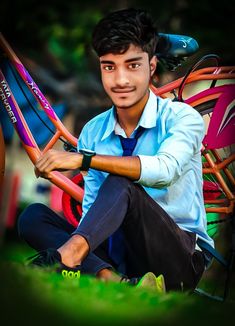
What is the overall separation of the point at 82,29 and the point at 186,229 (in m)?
1.54

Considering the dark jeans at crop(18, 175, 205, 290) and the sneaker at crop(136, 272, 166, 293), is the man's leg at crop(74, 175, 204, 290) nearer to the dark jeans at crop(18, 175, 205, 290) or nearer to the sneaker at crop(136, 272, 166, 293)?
the dark jeans at crop(18, 175, 205, 290)

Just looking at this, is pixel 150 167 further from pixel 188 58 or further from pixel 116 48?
pixel 188 58

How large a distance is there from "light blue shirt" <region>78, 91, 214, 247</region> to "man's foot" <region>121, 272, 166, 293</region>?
301 millimetres

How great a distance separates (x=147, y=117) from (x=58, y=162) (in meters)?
0.53

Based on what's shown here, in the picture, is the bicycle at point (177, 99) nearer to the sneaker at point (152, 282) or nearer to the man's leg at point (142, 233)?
the man's leg at point (142, 233)

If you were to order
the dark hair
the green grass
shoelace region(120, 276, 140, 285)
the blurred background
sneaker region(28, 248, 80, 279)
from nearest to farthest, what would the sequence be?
1. the green grass
2. sneaker region(28, 248, 80, 279)
3. shoelace region(120, 276, 140, 285)
4. the dark hair
5. the blurred background

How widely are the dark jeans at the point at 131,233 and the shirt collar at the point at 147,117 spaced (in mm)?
331

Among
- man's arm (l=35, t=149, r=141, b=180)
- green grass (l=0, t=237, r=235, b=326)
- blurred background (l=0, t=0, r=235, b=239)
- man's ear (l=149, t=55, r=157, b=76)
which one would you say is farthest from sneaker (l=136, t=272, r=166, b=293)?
blurred background (l=0, t=0, r=235, b=239)

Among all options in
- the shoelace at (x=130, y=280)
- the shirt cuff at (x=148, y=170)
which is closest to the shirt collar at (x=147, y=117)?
the shirt cuff at (x=148, y=170)

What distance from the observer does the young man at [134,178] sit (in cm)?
283

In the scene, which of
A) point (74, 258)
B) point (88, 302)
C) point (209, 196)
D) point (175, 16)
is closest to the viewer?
point (88, 302)

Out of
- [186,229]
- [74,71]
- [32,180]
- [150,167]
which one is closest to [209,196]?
[186,229]

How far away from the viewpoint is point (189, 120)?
3.09 m

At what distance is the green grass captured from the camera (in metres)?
2.15
